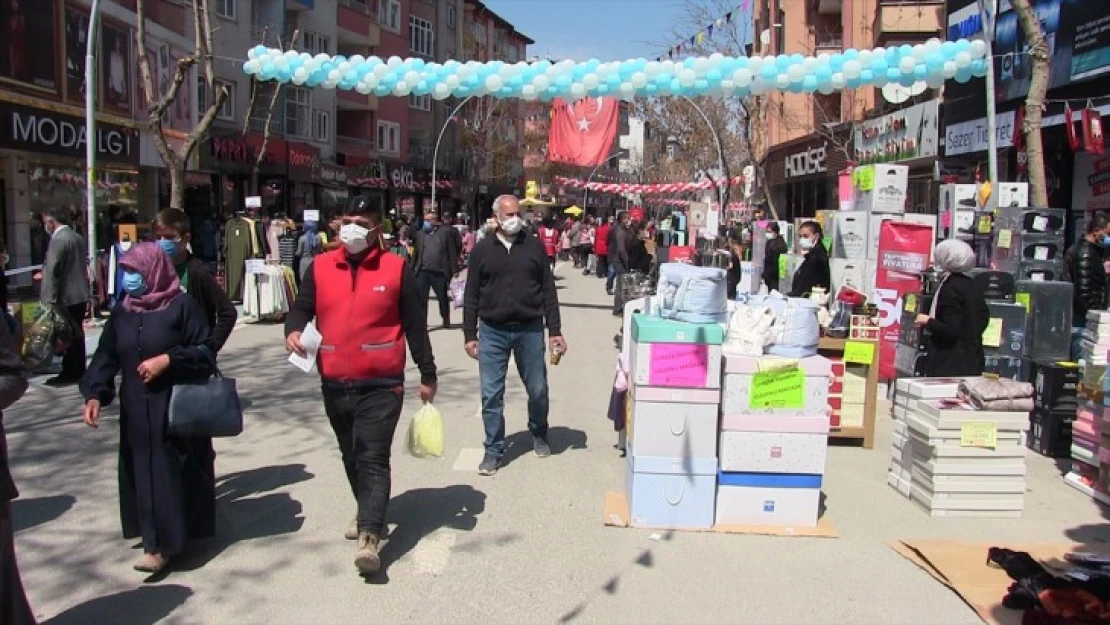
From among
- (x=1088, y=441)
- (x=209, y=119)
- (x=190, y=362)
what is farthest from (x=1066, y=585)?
(x=209, y=119)

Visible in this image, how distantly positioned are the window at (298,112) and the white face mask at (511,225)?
1168 inches

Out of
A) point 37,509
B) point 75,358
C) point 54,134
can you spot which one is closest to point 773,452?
point 37,509

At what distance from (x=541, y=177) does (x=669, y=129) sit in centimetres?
3180

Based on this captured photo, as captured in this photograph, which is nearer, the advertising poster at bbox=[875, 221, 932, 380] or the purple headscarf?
the purple headscarf

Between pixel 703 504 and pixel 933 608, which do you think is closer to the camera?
pixel 933 608

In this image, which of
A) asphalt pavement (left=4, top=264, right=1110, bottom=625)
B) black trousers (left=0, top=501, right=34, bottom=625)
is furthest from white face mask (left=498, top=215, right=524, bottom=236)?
black trousers (left=0, top=501, right=34, bottom=625)

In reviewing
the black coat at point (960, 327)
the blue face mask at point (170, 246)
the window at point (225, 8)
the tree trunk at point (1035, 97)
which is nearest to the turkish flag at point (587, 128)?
the tree trunk at point (1035, 97)

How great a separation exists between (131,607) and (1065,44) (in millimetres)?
14871

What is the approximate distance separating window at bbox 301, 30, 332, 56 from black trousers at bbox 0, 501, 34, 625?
111 feet

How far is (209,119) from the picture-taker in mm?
16609

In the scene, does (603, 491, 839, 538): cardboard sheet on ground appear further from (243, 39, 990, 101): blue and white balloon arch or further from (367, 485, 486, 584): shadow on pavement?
(243, 39, 990, 101): blue and white balloon arch

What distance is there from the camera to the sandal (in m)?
4.53

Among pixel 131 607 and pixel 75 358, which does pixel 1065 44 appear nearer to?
pixel 75 358

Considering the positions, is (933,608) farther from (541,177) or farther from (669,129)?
(541,177)
